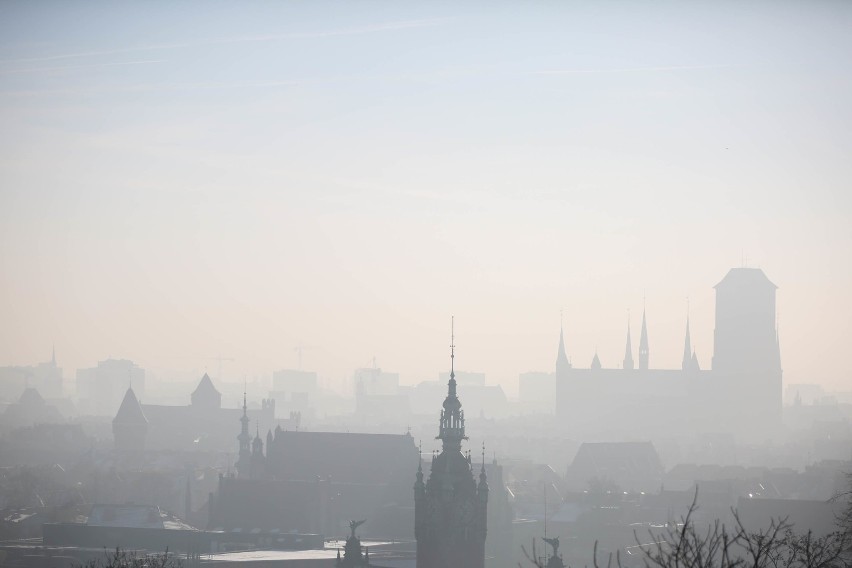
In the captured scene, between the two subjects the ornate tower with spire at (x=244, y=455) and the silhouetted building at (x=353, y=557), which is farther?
the ornate tower with spire at (x=244, y=455)

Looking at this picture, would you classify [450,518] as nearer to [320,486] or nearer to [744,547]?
[744,547]

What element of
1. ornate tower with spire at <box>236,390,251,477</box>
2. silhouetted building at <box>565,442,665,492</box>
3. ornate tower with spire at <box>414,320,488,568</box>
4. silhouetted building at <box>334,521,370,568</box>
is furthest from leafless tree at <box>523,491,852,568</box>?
silhouetted building at <box>565,442,665,492</box>

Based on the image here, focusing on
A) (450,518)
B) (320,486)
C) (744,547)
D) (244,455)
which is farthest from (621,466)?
(744,547)

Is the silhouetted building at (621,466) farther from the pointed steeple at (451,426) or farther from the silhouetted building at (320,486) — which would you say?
the pointed steeple at (451,426)

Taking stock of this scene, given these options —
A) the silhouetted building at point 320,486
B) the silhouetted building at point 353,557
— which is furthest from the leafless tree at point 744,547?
the silhouetted building at point 320,486

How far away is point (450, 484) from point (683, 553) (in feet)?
97.4

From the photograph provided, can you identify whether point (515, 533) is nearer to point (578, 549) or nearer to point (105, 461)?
point (578, 549)

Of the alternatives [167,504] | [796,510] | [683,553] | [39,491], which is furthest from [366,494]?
[683,553]

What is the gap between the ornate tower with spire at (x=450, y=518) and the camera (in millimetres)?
56656

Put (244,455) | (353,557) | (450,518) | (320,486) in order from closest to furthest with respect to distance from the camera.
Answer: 1. (450,518)
2. (353,557)
3. (320,486)
4. (244,455)

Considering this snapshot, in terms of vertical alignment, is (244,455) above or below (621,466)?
above

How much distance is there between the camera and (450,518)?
57.0 meters

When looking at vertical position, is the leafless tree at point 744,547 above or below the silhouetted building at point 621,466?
above

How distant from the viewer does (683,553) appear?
1097 inches
